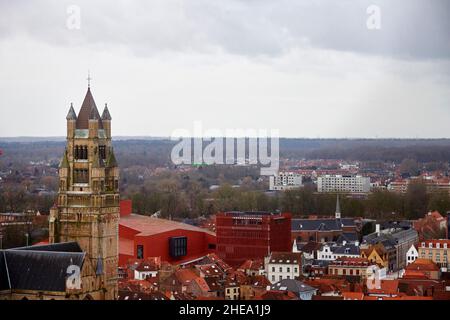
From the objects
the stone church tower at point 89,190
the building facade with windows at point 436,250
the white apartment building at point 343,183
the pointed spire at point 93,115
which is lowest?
the building facade with windows at point 436,250

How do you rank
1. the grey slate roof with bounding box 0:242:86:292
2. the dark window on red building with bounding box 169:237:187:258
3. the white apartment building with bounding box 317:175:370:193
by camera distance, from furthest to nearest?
1. the white apartment building with bounding box 317:175:370:193
2. the dark window on red building with bounding box 169:237:187:258
3. the grey slate roof with bounding box 0:242:86:292

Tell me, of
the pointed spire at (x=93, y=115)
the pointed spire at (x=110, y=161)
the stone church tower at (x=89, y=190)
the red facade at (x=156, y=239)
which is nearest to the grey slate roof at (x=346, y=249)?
the red facade at (x=156, y=239)

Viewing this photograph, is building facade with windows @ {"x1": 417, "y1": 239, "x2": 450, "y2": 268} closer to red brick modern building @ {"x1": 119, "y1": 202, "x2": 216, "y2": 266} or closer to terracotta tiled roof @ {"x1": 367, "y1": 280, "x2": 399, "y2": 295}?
red brick modern building @ {"x1": 119, "y1": 202, "x2": 216, "y2": 266}

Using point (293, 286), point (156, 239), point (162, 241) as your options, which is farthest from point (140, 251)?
point (293, 286)

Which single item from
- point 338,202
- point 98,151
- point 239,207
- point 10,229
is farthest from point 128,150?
point 98,151

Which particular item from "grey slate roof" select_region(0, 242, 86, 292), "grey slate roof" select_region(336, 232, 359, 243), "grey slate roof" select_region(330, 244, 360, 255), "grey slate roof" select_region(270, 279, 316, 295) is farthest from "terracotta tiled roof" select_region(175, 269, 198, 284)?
"grey slate roof" select_region(336, 232, 359, 243)

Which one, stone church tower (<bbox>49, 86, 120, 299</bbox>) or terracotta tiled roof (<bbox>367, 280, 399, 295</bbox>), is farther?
terracotta tiled roof (<bbox>367, 280, 399, 295</bbox>)

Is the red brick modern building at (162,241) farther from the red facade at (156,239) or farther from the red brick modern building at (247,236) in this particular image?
the red brick modern building at (247,236)
